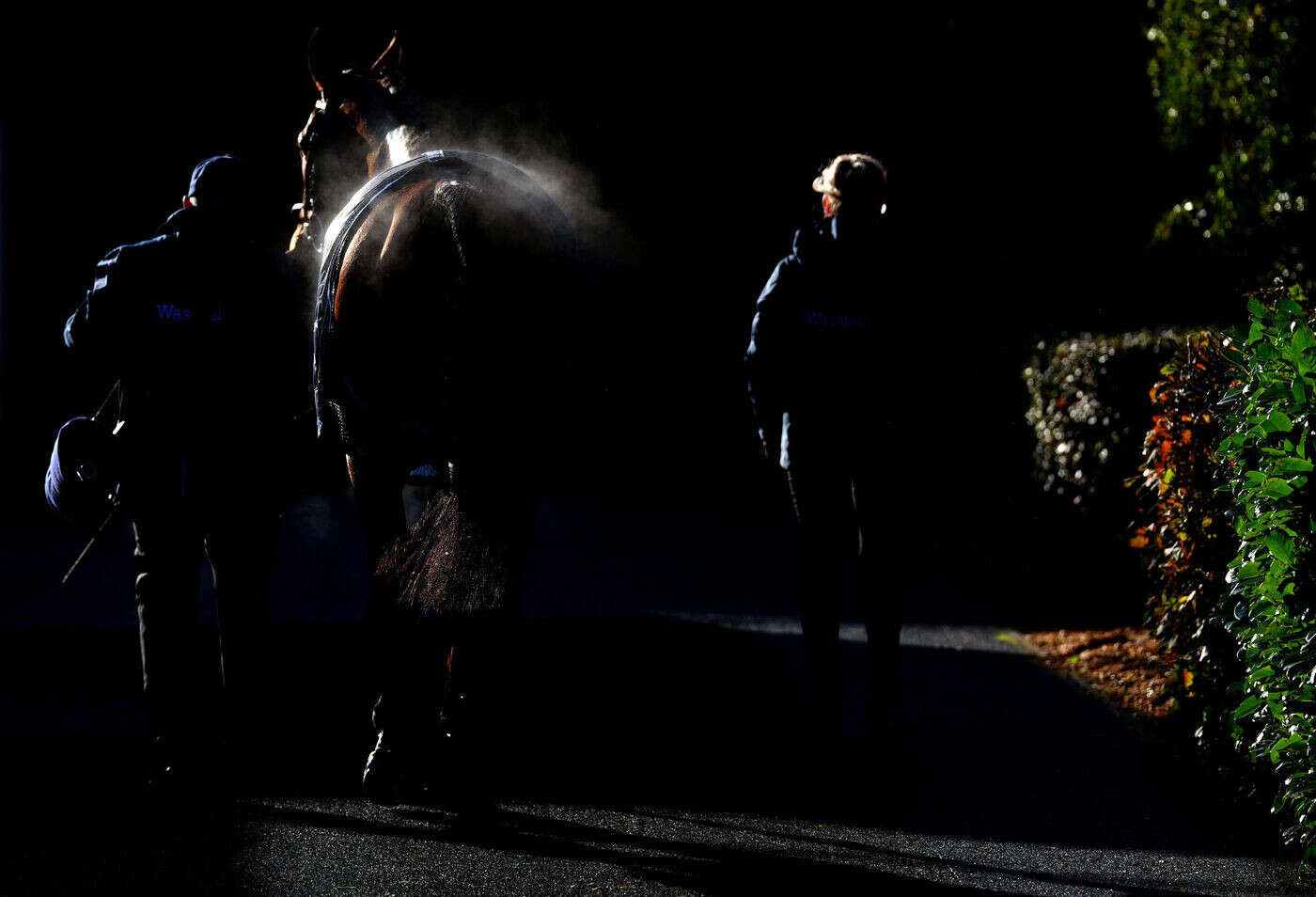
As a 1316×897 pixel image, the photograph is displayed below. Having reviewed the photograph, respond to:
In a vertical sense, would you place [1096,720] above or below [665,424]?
below

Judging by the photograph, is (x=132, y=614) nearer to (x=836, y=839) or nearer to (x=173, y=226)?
(x=173, y=226)

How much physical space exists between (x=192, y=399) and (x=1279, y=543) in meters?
3.10

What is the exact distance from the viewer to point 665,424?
11430 mm

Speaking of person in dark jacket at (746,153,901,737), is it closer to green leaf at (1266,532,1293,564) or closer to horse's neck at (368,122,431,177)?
horse's neck at (368,122,431,177)

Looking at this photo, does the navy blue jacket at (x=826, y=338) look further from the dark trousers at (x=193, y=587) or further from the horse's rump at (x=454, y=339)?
the dark trousers at (x=193, y=587)

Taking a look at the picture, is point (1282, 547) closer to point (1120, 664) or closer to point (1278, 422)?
point (1278, 422)

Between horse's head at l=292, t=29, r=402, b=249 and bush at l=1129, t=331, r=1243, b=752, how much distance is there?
8.74 ft

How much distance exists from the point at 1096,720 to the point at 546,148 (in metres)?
6.78

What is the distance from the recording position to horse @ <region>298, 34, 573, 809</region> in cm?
387

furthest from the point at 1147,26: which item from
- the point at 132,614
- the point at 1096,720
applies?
the point at 132,614

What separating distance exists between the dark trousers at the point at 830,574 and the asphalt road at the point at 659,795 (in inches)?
9.4

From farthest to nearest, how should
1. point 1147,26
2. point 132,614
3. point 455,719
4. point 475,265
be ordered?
point 1147,26, point 132,614, point 455,719, point 475,265

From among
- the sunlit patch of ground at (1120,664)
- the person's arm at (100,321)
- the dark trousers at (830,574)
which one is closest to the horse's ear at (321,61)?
the person's arm at (100,321)

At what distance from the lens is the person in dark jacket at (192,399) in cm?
441
